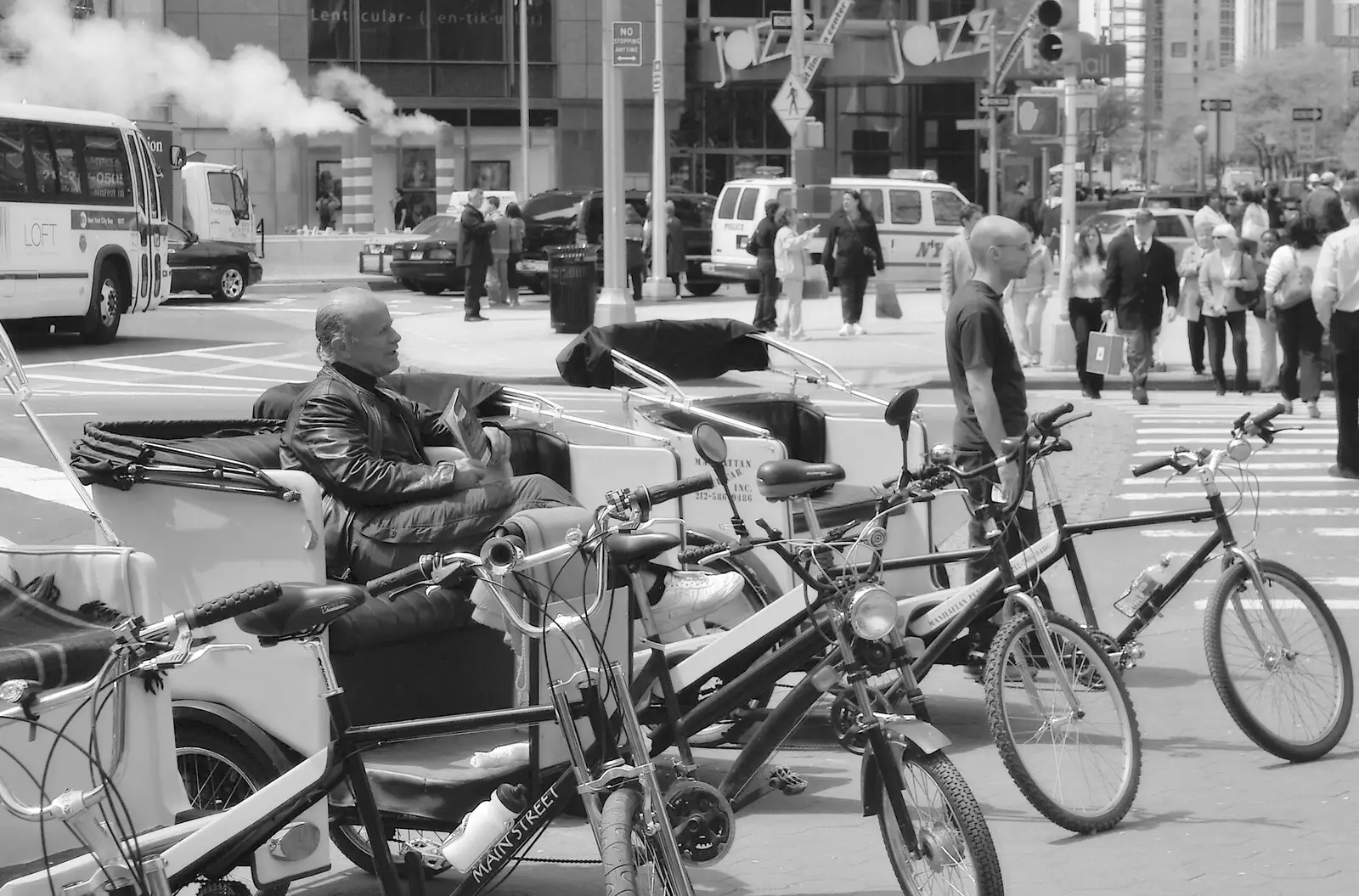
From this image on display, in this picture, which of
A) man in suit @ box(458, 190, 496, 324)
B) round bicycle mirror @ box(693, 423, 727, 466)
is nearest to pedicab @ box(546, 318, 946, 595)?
round bicycle mirror @ box(693, 423, 727, 466)

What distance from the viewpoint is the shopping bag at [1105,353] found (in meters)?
15.6

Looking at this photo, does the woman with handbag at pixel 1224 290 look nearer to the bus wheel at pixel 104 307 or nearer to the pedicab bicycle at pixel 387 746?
the bus wheel at pixel 104 307

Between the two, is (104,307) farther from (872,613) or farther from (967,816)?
(967,816)

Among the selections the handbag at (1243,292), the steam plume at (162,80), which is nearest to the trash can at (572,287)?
the handbag at (1243,292)

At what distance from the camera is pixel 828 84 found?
172 ft

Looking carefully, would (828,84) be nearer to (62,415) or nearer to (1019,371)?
(62,415)

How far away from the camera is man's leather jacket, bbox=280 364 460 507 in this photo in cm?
545

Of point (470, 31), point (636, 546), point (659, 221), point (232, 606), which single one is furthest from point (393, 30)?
point (232, 606)

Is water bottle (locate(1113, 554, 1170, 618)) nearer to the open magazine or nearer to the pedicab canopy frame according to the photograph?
the open magazine

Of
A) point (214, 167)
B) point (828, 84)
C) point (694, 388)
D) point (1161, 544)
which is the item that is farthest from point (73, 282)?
point (828, 84)

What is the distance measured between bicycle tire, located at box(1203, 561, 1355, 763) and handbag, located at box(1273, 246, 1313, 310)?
382 inches

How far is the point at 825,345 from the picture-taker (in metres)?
22.1

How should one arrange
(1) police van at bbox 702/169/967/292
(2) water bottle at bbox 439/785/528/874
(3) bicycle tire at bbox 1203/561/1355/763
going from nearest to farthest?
(2) water bottle at bbox 439/785/528/874, (3) bicycle tire at bbox 1203/561/1355/763, (1) police van at bbox 702/169/967/292

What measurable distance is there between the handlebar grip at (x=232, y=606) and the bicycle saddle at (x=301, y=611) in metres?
0.34
